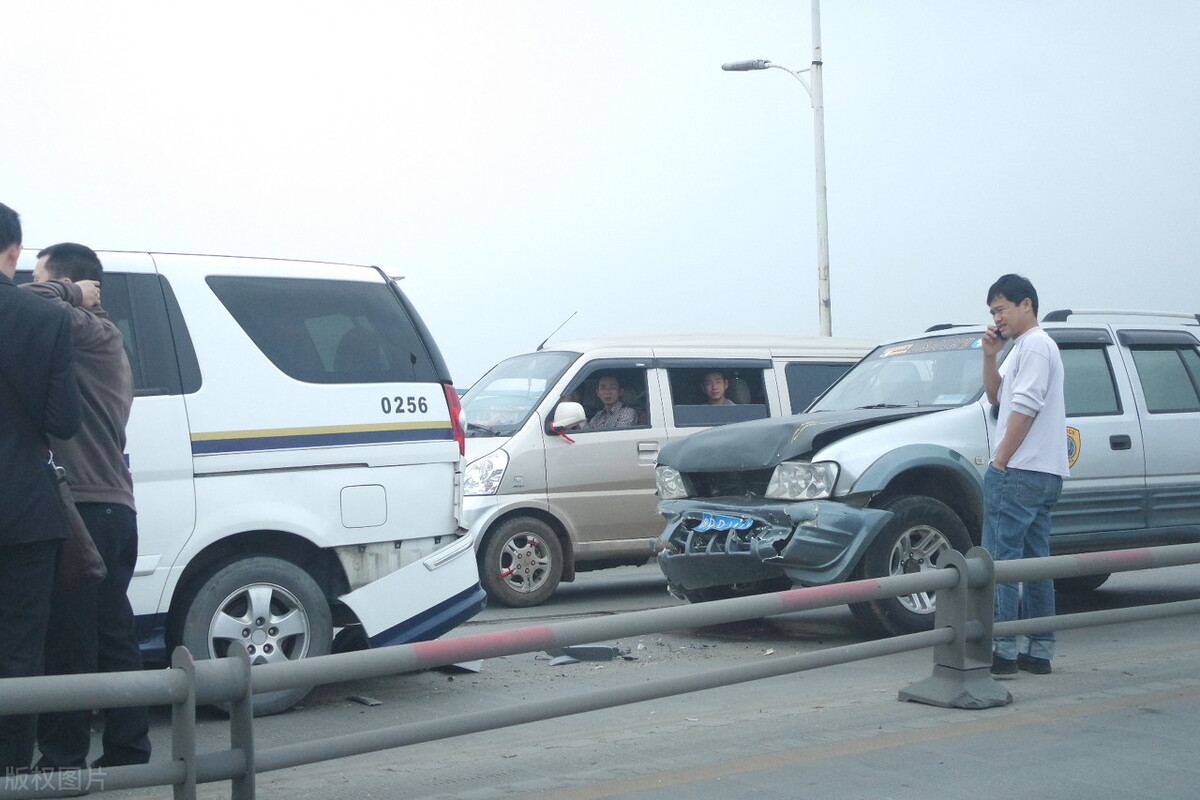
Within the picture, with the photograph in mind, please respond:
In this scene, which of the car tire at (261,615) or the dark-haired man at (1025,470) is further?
the dark-haired man at (1025,470)

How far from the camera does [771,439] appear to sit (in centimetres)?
730

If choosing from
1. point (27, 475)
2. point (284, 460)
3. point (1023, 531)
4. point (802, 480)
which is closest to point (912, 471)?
point (802, 480)

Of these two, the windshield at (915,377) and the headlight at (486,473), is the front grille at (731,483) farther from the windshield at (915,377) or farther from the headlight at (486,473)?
the headlight at (486,473)

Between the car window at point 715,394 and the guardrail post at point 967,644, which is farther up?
the car window at point 715,394

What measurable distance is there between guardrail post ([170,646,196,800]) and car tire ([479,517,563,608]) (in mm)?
5793

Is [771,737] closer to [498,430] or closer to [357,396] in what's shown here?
[357,396]

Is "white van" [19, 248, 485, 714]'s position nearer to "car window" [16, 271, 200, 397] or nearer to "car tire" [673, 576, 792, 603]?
"car window" [16, 271, 200, 397]

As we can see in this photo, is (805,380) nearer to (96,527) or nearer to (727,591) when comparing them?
(727,591)

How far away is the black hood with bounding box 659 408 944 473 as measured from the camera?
23.5ft

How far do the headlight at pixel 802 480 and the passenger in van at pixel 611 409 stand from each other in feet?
9.42

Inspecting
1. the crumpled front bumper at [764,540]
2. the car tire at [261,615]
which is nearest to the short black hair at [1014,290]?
the crumpled front bumper at [764,540]

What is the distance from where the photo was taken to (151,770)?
10.7 feet

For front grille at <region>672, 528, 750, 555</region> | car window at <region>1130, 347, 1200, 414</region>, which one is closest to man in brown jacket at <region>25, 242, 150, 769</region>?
front grille at <region>672, 528, 750, 555</region>

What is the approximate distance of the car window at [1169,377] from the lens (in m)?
8.23
